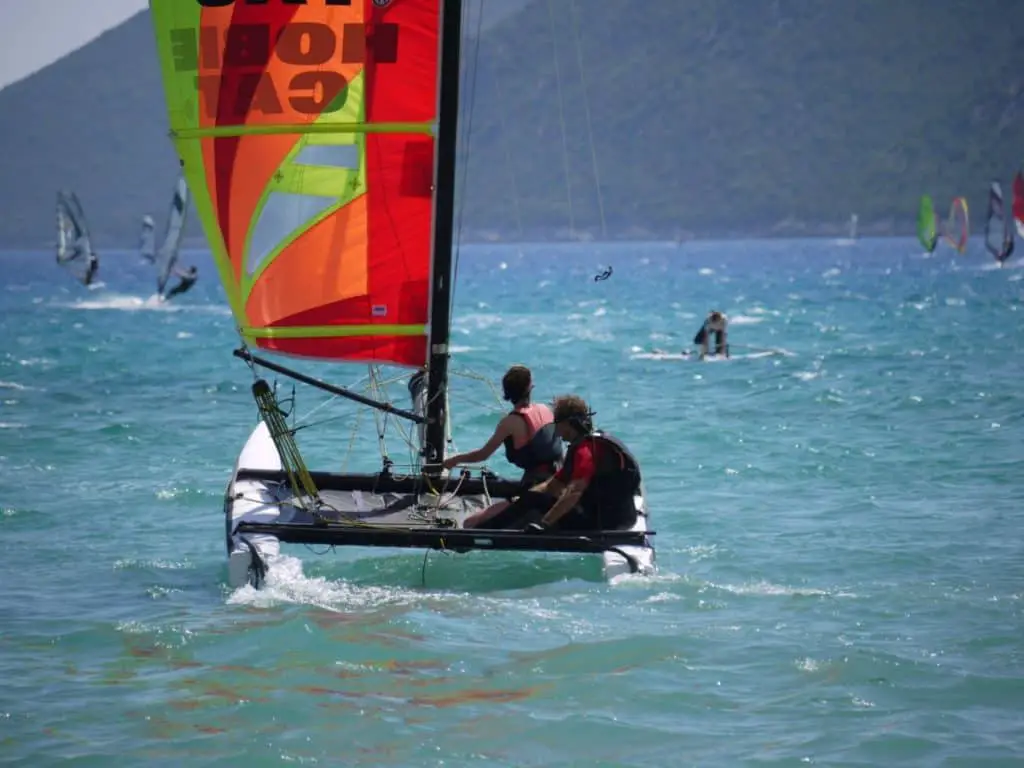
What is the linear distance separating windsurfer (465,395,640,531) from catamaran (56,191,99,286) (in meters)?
49.8

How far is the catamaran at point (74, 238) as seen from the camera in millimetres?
59559

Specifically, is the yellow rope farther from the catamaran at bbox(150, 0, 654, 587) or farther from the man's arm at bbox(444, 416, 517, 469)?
the man's arm at bbox(444, 416, 517, 469)

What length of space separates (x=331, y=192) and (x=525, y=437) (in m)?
2.18

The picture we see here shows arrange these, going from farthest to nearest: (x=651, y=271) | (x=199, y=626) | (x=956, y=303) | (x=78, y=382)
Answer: (x=651, y=271), (x=956, y=303), (x=78, y=382), (x=199, y=626)

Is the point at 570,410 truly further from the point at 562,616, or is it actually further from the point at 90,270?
the point at 90,270

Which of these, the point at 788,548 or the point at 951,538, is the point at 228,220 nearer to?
the point at 788,548

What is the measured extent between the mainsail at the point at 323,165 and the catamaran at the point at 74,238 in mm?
47913

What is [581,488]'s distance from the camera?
33.6ft

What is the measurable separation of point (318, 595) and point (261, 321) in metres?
2.26

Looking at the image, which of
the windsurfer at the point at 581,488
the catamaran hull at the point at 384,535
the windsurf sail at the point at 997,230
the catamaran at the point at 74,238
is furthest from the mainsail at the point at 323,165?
the windsurf sail at the point at 997,230

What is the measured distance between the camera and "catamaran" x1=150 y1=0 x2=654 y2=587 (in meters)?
11.1

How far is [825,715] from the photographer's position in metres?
8.16

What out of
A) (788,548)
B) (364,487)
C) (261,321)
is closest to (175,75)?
(261,321)

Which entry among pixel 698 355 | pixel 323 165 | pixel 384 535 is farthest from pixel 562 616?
pixel 698 355
